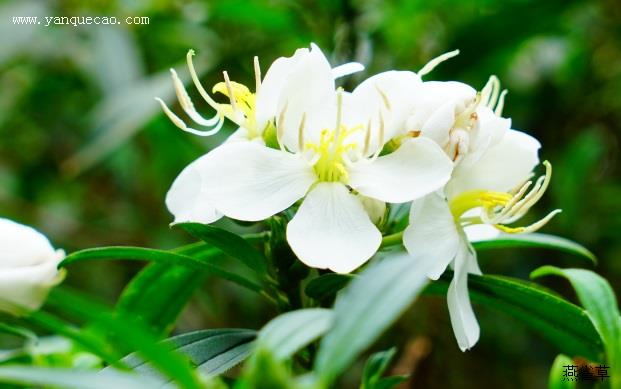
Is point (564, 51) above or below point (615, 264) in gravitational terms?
above

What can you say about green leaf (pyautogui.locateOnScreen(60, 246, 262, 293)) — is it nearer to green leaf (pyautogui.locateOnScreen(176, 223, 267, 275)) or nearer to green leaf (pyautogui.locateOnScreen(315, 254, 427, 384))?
green leaf (pyautogui.locateOnScreen(176, 223, 267, 275))

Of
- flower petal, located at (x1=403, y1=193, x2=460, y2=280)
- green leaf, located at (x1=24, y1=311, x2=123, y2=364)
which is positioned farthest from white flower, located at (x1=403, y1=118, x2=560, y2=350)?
green leaf, located at (x1=24, y1=311, x2=123, y2=364)

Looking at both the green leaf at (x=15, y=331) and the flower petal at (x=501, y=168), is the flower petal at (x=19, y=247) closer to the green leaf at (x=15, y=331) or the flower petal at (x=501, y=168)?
the green leaf at (x=15, y=331)

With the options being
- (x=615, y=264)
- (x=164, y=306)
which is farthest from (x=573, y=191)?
(x=164, y=306)

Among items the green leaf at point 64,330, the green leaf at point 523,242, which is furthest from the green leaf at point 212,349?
the green leaf at point 523,242

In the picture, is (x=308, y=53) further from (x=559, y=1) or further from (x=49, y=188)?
(x=49, y=188)

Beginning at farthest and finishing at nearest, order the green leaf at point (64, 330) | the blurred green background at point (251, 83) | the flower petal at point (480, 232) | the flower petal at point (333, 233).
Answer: the blurred green background at point (251, 83) < the flower petal at point (480, 232) < the flower petal at point (333, 233) < the green leaf at point (64, 330)
